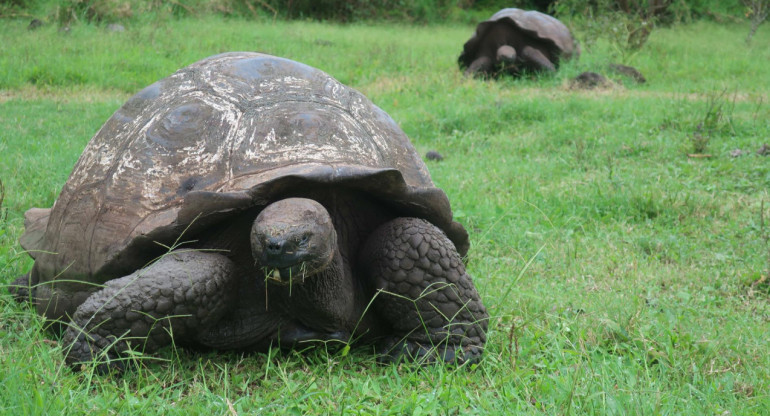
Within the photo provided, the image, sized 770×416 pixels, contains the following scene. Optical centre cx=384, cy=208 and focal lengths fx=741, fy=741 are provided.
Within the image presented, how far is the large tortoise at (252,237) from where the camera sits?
227cm

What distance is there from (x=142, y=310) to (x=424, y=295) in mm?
897

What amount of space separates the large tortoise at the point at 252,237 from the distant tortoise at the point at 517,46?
663 centimetres

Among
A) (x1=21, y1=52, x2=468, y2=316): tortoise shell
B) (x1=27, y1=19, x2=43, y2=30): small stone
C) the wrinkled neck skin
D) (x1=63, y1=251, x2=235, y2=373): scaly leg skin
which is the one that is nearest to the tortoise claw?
the wrinkled neck skin

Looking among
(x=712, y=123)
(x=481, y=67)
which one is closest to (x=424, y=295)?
(x=712, y=123)

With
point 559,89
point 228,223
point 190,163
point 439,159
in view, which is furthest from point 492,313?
point 559,89

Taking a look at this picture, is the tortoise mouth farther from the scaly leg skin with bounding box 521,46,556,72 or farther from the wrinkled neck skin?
the scaly leg skin with bounding box 521,46,556,72

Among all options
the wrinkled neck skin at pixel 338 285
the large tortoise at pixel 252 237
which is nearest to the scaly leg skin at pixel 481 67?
the large tortoise at pixel 252 237

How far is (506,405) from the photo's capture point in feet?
6.83

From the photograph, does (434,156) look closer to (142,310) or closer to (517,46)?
(142,310)

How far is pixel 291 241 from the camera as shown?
81.3 inches

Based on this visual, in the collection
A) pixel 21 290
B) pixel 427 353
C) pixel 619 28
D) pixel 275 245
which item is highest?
pixel 275 245

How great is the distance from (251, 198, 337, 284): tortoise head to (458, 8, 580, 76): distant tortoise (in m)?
7.12

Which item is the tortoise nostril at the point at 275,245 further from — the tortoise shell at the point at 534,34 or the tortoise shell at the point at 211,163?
the tortoise shell at the point at 534,34

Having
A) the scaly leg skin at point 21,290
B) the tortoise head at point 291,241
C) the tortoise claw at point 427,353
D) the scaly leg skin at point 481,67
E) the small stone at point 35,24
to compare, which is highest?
the tortoise head at point 291,241
